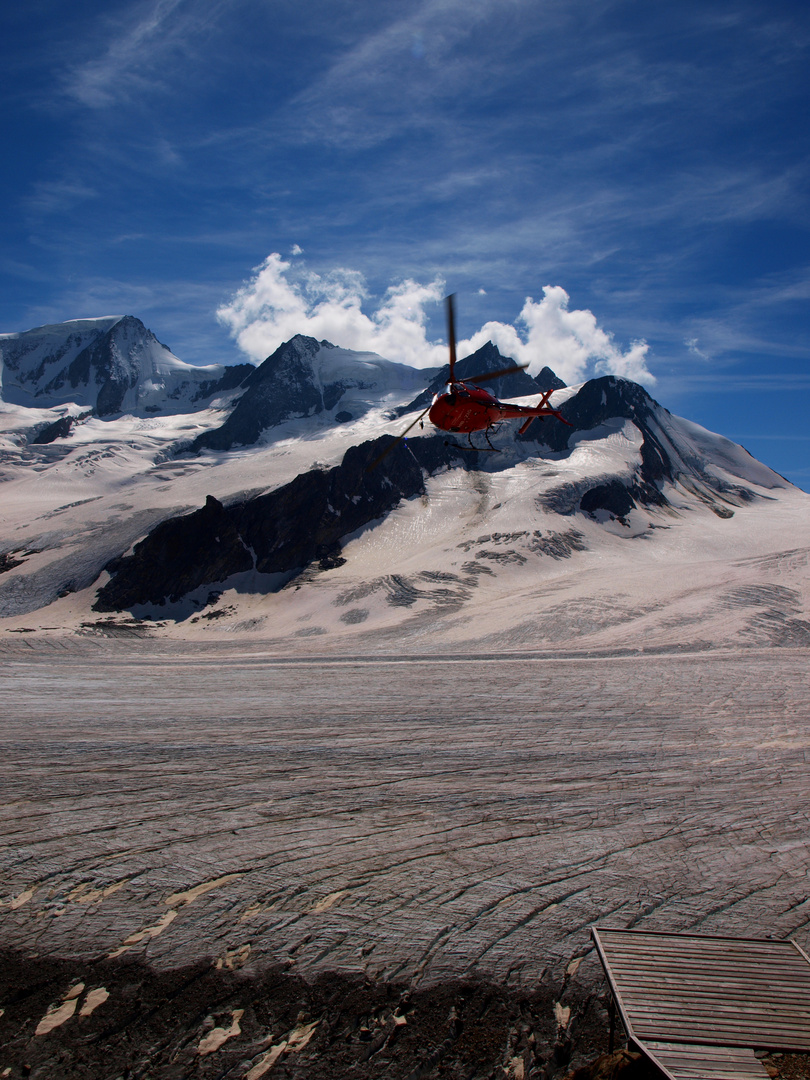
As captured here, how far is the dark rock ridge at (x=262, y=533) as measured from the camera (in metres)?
74.2

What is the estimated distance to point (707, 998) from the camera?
4.84 metres

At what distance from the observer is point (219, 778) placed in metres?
9.93

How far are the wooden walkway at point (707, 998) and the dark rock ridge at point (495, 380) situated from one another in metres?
137

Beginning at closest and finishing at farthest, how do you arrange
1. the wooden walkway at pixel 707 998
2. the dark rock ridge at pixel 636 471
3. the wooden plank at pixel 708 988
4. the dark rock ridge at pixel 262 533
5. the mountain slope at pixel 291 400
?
1. the wooden walkway at pixel 707 998
2. the wooden plank at pixel 708 988
3. the dark rock ridge at pixel 262 533
4. the dark rock ridge at pixel 636 471
5. the mountain slope at pixel 291 400

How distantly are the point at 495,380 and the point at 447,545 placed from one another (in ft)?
295

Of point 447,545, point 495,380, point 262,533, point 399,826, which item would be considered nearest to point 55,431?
point 495,380

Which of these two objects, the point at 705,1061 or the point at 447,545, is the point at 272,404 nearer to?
the point at 447,545

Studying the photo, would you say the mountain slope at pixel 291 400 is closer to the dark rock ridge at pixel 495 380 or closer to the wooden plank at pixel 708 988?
the dark rock ridge at pixel 495 380

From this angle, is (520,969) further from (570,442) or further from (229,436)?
(229,436)

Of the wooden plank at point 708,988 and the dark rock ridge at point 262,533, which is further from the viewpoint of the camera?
the dark rock ridge at point 262,533

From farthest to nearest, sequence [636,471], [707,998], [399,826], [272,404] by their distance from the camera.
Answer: [272,404] < [636,471] < [399,826] < [707,998]

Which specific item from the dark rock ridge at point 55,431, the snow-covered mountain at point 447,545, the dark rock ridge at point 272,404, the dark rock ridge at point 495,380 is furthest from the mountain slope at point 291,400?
the dark rock ridge at point 55,431

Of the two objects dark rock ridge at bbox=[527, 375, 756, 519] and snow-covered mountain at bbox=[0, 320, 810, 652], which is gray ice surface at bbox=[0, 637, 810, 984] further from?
dark rock ridge at bbox=[527, 375, 756, 519]

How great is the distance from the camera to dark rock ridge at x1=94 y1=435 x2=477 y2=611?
74250 mm
